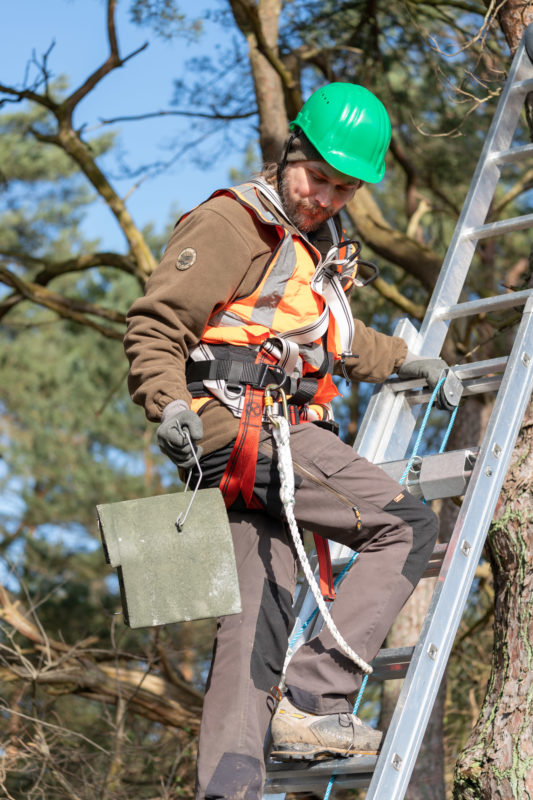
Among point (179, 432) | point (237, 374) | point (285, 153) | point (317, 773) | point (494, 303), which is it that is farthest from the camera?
point (494, 303)

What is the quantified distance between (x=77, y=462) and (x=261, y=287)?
12.0 m

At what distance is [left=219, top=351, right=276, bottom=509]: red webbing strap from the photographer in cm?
255

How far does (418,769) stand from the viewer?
6117mm

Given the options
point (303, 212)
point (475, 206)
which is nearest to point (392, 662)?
point (303, 212)

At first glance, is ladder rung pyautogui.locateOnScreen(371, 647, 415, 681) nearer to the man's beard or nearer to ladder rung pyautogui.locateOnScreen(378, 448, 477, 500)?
ladder rung pyautogui.locateOnScreen(378, 448, 477, 500)

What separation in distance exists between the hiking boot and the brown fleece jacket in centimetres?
71

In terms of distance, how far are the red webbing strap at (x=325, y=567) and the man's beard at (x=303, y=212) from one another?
0.89 meters

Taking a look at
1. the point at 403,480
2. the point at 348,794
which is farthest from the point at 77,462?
the point at 403,480

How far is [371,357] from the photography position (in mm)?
3217

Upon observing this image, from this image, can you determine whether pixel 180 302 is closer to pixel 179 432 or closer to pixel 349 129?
pixel 179 432

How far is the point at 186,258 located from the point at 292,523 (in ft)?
2.40

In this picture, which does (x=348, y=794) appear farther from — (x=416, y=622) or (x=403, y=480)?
(x=403, y=480)

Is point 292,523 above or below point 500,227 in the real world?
below

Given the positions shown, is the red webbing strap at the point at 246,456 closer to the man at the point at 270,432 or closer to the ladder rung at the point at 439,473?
the man at the point at 270,432
